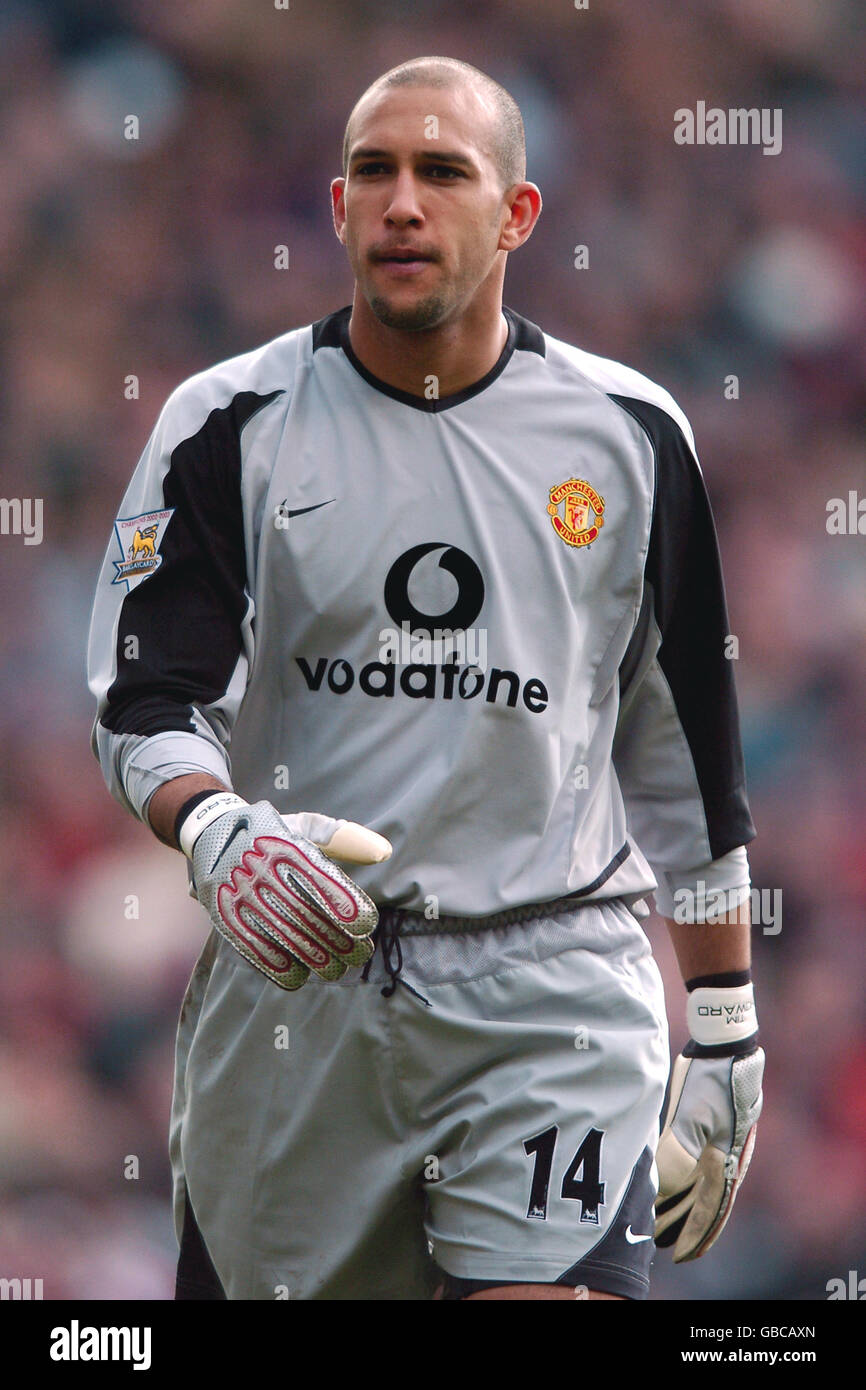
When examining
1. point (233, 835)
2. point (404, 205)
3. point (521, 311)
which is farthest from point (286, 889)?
point (521, 311)

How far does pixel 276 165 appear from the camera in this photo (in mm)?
5953

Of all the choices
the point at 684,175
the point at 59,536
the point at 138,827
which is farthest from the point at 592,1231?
the point at 684,175

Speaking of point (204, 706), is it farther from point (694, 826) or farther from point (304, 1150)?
point (694, 826)

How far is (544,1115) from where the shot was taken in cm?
249

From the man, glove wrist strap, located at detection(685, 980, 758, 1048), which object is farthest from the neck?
glove wrist strap, located at detection(685, 980, 758, 1048)

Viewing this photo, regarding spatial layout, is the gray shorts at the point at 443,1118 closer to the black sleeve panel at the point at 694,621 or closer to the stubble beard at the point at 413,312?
the black sleeve panel at the point at 694,621

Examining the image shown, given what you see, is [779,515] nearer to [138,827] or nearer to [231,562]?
[138,827]

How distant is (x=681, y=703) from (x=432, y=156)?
34.3 inches

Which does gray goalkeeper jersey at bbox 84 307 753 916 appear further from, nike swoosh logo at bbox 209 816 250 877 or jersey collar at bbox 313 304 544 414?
nike swoosh logo at bbox 209 816 250 877

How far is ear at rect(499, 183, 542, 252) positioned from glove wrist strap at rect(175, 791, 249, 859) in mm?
971

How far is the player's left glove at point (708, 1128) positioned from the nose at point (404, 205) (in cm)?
124

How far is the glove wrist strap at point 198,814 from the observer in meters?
2.26

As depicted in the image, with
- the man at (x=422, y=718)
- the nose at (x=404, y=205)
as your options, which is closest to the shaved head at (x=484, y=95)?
the man at (x=422, y=718)

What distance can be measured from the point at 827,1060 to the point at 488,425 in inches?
119
